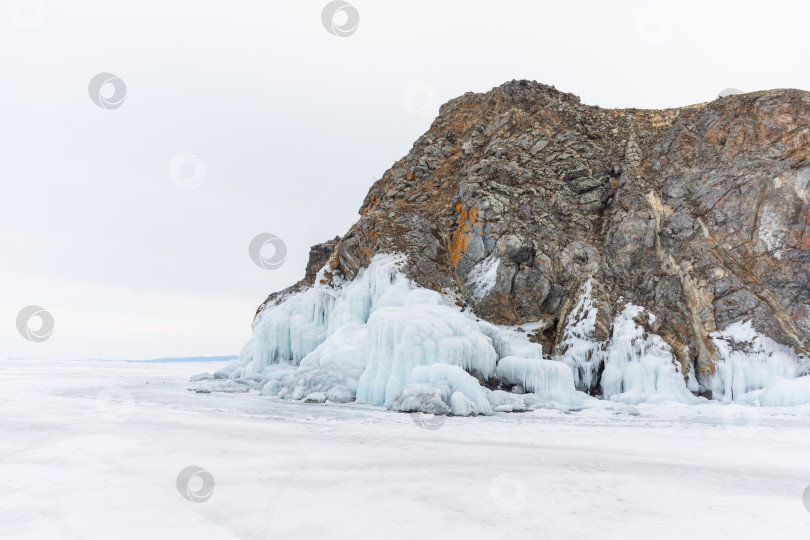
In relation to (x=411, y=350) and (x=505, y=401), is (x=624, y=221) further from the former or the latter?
(x=411, y=350)

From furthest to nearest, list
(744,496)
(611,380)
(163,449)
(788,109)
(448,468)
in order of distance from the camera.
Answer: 1. (788,109)
2. (611,380)
3. (163,449)
4. (448,468)
5. (744,496)

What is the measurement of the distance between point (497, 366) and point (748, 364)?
9.95 m

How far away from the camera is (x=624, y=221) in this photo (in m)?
24.0

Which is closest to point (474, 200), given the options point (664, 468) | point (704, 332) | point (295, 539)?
point (704, 332)

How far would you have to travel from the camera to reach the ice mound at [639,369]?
18.4 metres

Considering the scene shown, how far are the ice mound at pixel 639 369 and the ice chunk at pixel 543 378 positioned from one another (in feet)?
7.05

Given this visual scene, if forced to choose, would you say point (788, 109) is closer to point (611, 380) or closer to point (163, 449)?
point (611, 380)

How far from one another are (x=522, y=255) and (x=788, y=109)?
15.1 m

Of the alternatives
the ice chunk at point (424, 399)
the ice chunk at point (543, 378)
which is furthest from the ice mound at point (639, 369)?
the ice chunk at point (424, 399)

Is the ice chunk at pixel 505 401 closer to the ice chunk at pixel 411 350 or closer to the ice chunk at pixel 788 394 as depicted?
the ice chunk at pixel 411 350

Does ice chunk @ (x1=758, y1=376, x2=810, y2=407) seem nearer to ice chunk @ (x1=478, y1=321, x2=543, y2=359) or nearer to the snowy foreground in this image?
the snowy foreground

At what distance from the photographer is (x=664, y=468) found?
26.0 feet

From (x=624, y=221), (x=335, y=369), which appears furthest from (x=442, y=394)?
(x=624, y=221)

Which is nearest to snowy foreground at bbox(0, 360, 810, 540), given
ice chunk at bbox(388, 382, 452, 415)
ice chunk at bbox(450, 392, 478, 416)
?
ice chunk at bbox(450, 392, 478, 416)
